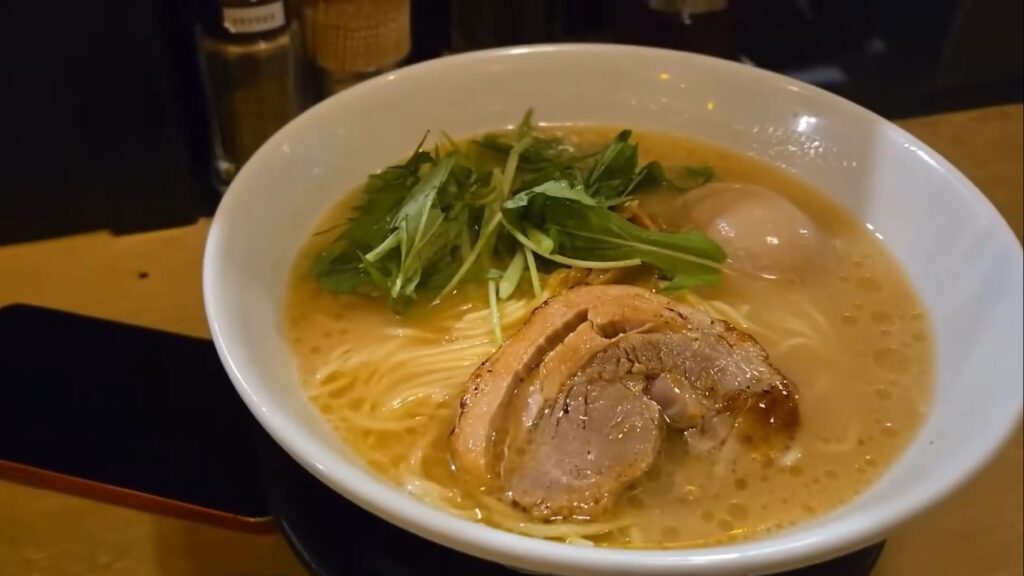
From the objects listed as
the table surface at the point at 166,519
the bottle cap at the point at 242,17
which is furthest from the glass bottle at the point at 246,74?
the table surface at the point at 166,519

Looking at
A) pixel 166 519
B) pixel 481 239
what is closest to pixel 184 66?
pixel 481 239

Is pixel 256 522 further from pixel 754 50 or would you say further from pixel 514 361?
pixel 754 50

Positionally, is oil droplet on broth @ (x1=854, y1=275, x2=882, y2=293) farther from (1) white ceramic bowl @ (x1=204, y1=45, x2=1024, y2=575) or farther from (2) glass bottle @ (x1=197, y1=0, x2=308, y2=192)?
(2) glass bottle @ (x1=197, y1=0, x2=308, y2=192)

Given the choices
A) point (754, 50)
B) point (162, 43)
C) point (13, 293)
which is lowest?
point (13, 293)

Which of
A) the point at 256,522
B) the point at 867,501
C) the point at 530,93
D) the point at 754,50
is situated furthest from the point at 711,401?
the point at 754,50

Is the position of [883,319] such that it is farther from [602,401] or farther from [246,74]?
[246,74]

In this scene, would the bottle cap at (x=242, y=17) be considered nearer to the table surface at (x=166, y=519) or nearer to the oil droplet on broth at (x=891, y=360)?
the table surface at (x=166, y=519)
